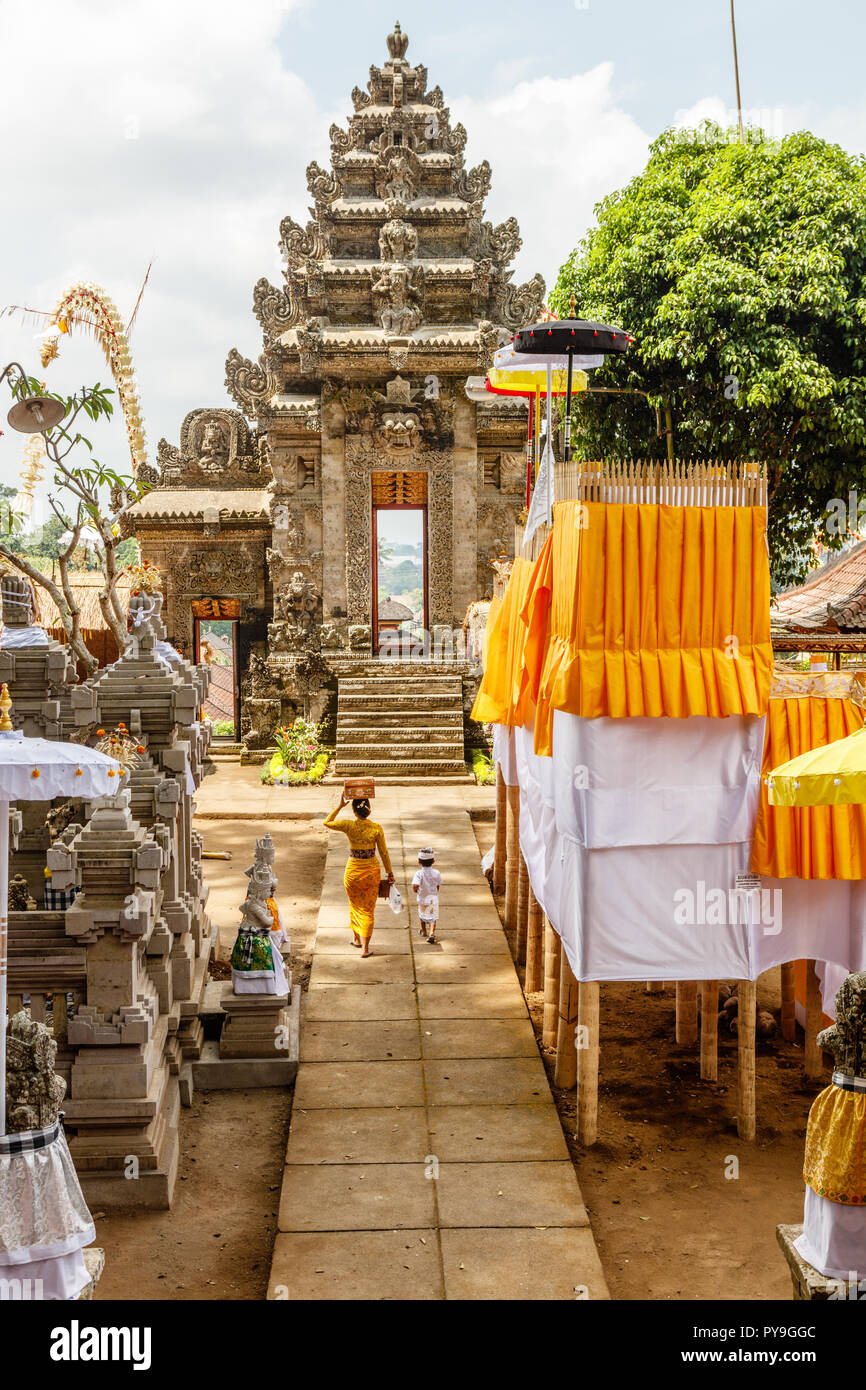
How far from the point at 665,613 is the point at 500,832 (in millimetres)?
6768

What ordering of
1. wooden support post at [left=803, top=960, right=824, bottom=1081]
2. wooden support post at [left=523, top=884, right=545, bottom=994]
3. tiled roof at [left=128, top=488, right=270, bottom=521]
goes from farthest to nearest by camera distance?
tiled roof at [left=128, top=488, right=270, bottom=521] < wooden support post at [left=523, top=884, right=545, bottom=994] < wooden support post at [left=803, top=960, right=824, bottom=1081]

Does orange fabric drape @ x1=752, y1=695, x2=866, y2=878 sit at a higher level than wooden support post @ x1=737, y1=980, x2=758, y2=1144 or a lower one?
higher

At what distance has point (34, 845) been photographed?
9992 millimetres

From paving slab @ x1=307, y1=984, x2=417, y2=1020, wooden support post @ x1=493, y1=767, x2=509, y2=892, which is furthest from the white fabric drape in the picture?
wooden support post @ x1=493, y1=767, x2=509, y2=892

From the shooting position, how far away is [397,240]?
23.0m

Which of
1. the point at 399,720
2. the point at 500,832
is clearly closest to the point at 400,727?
the point at 399,720

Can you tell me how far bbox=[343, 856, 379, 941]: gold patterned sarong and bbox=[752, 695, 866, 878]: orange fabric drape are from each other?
4.34m

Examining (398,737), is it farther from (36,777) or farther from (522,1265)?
(36,777)

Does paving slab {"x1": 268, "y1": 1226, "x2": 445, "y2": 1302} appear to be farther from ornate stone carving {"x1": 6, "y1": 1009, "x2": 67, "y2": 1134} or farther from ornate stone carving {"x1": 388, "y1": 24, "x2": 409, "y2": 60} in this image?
ornate stone carving {"x1": 388, "y1": 24, "x2": 409, "y2": 60}

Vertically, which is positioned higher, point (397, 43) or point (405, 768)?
point (397, 43)

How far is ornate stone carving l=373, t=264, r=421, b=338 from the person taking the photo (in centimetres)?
2258

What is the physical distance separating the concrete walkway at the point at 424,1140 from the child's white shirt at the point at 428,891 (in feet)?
1.29

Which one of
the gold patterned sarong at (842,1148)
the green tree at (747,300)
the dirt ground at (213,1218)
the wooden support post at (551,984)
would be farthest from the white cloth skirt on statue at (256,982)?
the green tree at (747,300)
